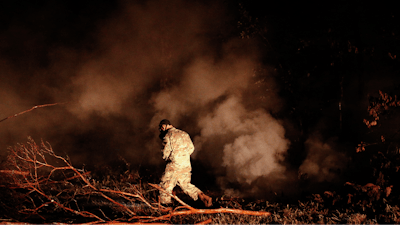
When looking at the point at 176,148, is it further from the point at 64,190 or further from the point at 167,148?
the point at 64,190

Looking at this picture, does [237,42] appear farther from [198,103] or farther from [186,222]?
[186,222]

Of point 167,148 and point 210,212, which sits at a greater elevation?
point 167,148

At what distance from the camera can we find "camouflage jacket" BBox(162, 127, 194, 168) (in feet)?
16.3

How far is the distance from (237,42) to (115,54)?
7.27m

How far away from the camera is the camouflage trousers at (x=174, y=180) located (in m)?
4.87

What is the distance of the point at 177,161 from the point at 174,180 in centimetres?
36

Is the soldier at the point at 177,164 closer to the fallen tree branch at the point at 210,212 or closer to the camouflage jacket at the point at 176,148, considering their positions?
the camouflage jacket at the point at 176,148

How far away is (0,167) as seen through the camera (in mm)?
4355

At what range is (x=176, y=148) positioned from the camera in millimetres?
4977

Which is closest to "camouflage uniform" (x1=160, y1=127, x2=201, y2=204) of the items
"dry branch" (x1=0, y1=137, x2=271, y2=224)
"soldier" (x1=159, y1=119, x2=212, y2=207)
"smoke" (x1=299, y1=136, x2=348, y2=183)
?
"soldier" (x1=159, y1=119, x2=212, y2=207)

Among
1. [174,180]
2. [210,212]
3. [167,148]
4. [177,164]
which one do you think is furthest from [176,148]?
[210,212]

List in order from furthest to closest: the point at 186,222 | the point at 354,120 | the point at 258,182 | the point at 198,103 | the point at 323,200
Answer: the point at 198,103 → the point at 354,120 → the point at 258,182 → the point at 323,200 → the point at 186,222

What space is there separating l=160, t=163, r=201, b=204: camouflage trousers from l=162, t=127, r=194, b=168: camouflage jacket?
0.11m

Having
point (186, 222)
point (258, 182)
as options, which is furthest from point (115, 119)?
point (186, 222)
